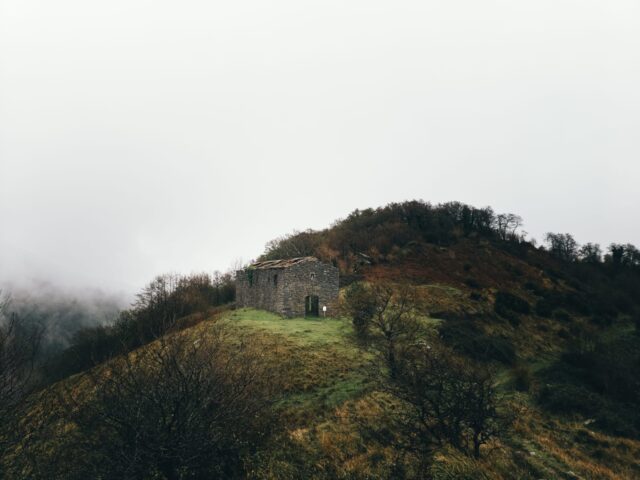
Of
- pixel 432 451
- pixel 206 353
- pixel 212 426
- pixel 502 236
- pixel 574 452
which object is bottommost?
pixel 574 452

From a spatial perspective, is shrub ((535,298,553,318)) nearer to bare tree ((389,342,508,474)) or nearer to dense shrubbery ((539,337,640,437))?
dense shrubbery ((539,337,640,437))

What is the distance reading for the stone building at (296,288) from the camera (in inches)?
1188

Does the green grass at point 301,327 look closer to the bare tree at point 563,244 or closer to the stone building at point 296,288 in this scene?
the stone building at point 296,288

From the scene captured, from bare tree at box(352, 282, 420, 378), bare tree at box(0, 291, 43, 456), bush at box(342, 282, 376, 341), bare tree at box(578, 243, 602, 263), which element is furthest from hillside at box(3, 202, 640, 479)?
bare tree at box(578, 243, 602, 263)

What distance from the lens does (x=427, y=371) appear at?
12867mm

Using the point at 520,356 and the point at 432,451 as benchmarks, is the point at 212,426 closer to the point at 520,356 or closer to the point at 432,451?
the point at 432,451

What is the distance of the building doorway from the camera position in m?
31.7

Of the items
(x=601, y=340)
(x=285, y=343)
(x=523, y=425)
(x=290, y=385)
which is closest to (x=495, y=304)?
(x=601, y=340)

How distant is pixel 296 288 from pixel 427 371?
738 inches

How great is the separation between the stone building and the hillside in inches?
56.4

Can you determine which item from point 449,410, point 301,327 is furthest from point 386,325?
point 449,410

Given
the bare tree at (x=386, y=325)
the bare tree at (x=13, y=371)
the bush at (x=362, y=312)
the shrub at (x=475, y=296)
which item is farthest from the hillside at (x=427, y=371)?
the bush at (x=362, y=312)

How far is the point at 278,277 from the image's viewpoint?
3067 cm

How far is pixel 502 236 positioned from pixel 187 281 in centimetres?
5044
